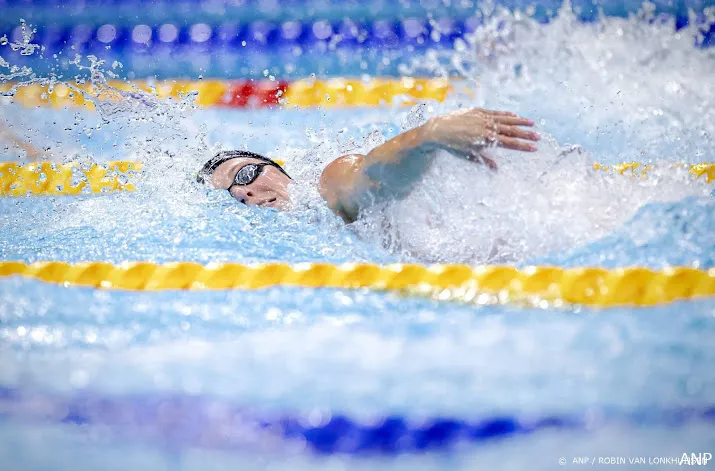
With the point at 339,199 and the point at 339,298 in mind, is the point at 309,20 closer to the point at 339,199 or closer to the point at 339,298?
the point at 339,199

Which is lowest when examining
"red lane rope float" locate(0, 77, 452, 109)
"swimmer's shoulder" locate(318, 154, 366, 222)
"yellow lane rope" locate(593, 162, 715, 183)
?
"swimmer's shoulder" locate(318, 154, 366, 222)

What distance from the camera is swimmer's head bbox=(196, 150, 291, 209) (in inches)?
85.0

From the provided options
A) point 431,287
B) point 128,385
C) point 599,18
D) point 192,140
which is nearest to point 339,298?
point 431,287

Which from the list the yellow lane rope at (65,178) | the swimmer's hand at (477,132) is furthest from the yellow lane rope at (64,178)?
the swimmer's hand at (477,132)

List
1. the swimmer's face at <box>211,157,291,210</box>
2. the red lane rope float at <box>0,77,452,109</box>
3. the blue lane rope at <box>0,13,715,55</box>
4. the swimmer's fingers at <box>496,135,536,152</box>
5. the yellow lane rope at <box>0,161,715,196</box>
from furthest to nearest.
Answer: the blue lane rope at <box>0,13,715,55</box>, the red lane rope float at <box>0,77,452,109</box>, the yellow lane rope at <box>0,161,715,196</box>, the swimmer's face at <box>211,157,291,210</box>, the swimmer's fingers at <box>496,135,536,152</box>

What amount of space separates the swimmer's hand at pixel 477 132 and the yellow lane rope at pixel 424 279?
10.8 inches

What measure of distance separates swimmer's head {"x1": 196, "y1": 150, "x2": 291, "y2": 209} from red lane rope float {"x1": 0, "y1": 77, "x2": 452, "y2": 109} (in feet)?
4.59

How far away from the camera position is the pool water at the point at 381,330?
46.7 inches

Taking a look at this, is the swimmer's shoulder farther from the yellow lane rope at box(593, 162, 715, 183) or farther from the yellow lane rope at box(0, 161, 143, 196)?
the yellow lane rope at box(0, 161, 143, 196)

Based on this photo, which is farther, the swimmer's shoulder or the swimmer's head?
the swimmer's head

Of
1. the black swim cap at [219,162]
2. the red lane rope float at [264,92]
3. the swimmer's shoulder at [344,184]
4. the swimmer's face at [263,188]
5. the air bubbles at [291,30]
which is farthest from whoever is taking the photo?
the air bubbles at [291,30]

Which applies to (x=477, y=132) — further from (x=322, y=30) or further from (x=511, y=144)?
(x=322, y=30)

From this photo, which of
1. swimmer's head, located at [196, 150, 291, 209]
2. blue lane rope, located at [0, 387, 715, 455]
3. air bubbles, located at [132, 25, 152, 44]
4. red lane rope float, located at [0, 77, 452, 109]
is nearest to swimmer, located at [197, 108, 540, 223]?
swimmer's head, located at [196, 150, 291, 209]

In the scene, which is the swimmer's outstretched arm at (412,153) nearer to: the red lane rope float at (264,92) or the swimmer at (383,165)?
the swimmer at (383,165)
